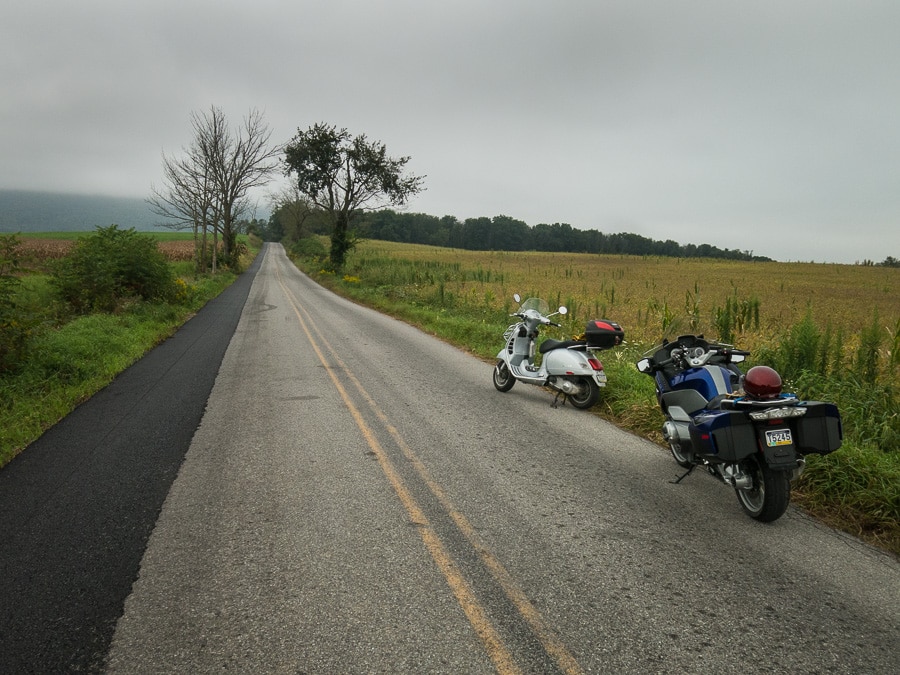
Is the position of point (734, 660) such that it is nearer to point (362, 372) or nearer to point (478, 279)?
point (362, 372)

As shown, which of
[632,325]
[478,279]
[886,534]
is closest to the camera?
[886,534]

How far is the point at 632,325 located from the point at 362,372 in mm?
7999

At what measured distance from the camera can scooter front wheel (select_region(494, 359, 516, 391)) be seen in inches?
305

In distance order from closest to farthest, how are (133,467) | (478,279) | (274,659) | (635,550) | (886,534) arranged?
(274,659) → (635,550) → (886,534) → (133,467) → (478,279)

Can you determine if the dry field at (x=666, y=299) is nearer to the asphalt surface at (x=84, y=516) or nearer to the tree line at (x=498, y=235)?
the asphalt surface at (x=84, y=516)

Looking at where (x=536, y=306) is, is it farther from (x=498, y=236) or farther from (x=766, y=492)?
(x=498, y=236)

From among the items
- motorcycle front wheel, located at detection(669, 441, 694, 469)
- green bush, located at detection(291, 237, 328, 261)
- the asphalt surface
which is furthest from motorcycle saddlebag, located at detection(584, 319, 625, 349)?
green bush, located at detection(291, 237, 328, 261)

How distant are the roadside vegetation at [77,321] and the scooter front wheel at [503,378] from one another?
19.5ft

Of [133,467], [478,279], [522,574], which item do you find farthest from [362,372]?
[478,279]

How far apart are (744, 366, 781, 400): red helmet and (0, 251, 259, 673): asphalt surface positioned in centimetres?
432

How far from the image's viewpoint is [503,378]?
786cm

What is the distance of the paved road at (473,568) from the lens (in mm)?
2455

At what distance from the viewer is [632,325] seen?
13.2 m

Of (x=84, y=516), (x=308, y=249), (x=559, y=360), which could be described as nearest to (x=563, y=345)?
(x=559, y=360)
